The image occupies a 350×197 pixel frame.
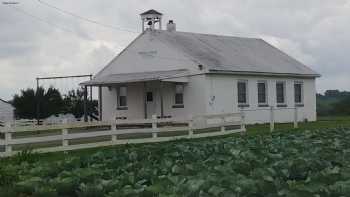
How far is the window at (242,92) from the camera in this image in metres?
35.5

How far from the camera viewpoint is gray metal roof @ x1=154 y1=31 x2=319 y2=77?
3438cm

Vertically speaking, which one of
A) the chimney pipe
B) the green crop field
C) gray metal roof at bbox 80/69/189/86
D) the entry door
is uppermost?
the chimney pipe

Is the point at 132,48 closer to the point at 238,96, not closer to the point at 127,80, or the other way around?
the point at 127,80

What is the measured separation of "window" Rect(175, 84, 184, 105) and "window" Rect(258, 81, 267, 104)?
489 centimetres

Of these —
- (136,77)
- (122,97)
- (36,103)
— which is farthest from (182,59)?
(36,103)

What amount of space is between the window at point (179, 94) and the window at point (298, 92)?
8402mm

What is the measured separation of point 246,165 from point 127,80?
23.6 m

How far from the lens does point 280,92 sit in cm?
3841

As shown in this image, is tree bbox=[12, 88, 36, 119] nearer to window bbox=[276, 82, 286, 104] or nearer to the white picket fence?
window bbox=[276, 82, 286, 104]

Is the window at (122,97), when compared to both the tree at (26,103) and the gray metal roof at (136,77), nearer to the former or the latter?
the gray metal roof at (136,77)

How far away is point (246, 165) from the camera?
10.3 meters

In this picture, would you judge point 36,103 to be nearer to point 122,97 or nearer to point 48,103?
point 48,103

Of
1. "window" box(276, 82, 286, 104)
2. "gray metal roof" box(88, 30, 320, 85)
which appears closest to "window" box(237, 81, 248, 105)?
"gray metal roof" box(88, 30, 320, 85)

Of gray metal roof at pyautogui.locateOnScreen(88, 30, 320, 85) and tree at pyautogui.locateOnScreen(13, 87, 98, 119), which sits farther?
tree at pyautogui.locateOnScreen(13, 87, 98, 119)
